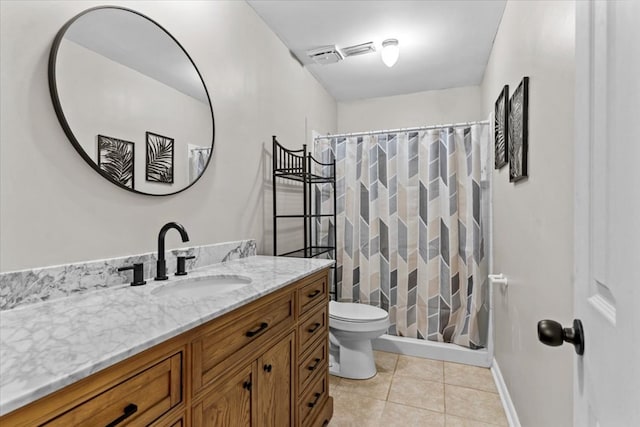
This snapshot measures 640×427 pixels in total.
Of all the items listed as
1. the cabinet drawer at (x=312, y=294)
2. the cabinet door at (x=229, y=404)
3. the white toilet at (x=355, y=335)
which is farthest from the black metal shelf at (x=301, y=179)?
the cabinet door at (x=229, y=404)

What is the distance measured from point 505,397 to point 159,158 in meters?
2.33

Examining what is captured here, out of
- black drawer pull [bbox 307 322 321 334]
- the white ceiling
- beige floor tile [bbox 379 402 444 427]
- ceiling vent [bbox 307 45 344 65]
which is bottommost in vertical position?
beige floor tile [bbox 379 402 444 427]

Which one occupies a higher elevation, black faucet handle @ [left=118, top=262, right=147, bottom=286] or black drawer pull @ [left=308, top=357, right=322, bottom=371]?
black faucet handle @ [left=118, top=262, right=147, bottom=286]

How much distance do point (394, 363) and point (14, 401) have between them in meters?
2.47

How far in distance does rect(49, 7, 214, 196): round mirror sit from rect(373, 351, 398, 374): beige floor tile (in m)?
1.95

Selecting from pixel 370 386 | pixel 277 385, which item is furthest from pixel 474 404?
pixel 277 385

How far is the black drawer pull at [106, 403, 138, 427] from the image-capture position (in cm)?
63

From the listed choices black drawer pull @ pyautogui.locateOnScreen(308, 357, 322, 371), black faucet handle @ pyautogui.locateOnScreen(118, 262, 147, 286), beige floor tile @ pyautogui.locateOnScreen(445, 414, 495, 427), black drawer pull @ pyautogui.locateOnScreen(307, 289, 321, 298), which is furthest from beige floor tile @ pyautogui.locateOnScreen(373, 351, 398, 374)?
black faucet handle @ pyautogui.locateOnScreen(118, 262, 147, 286)

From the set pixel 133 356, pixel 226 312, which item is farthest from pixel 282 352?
pixel 133 356

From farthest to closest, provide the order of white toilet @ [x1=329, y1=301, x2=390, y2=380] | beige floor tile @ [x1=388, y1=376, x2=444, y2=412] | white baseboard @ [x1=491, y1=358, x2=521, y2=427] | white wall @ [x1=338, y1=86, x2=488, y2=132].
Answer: white wall @ [x1=338, y1=86, x2=488, y2=132] < white toilet @ [x1=329, y1=301, x2=390, y2=380] < beige floor tile @ [x1=388, y1=376, x2=444, y2=412] < white baseboard @ [x1=491, y1=358, x2=521, y2=427]

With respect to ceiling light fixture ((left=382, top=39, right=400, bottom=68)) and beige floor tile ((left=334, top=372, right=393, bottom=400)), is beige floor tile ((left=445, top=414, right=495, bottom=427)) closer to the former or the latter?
beige floor tile ((left=334, top=372, right=393, bottom=400))

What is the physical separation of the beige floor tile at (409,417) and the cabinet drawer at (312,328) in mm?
645

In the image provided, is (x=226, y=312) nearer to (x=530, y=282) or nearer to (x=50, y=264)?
(x=50, y=264)

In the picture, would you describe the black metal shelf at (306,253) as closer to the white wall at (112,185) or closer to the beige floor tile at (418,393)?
the white wall at (112,185)
